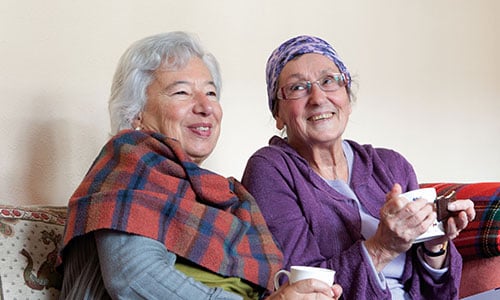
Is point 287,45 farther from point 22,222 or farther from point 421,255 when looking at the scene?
point 22,222

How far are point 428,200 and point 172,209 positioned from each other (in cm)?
52

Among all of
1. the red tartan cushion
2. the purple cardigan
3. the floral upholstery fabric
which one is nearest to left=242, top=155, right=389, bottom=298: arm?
the purple cardigan

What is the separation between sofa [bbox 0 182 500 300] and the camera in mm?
1197

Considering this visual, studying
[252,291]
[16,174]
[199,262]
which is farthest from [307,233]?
[16,174]

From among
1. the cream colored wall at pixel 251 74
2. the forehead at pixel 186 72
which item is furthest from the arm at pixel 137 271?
the cream colored wall at pixel 251 74

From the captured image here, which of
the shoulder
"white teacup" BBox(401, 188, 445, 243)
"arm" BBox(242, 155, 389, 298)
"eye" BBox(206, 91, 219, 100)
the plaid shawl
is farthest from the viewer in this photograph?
the shoulder

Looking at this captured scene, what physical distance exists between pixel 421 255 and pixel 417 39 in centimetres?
142

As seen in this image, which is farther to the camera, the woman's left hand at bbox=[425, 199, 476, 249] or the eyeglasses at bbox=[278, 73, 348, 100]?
the eyeglasses at bbox=[278, 73, 348, 100]

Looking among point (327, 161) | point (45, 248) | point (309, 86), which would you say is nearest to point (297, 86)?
point (309, 86)

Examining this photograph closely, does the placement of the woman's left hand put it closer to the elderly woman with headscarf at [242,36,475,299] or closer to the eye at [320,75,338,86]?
the elderly woman with headscarf at [242,36,475,299]

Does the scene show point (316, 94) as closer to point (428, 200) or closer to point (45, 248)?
point (428, 200)

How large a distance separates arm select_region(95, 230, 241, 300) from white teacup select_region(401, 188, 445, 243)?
18.0 inches

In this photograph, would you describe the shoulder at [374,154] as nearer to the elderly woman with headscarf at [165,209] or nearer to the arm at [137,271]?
the elderly woman with headscarf at [165,209]

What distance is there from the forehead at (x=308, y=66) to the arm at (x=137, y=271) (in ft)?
2.07
